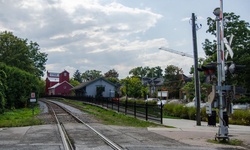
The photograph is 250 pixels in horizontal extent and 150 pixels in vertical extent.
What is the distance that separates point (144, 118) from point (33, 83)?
24323 millimetres

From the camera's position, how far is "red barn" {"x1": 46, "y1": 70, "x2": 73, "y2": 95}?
118688mm

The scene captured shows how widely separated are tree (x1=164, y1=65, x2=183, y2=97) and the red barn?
133ft

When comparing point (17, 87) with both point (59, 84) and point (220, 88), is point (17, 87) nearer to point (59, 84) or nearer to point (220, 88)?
point (220, 88)

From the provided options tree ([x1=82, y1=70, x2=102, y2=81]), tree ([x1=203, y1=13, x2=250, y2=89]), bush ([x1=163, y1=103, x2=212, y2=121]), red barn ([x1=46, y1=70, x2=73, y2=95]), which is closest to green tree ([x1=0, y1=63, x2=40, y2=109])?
bush ([x1=163, y1=103, x2=212, y2=121])

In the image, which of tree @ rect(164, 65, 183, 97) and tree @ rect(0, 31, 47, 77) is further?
tree @ rect(164, 65, 183, 97)

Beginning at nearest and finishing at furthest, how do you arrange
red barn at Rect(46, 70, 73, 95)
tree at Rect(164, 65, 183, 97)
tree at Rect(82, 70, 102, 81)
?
tree at Rect(164, 65, 183, 97) < red barn at Rect(46, 70, 73, 95) < tree at Rect(82, 70, 102, 81)

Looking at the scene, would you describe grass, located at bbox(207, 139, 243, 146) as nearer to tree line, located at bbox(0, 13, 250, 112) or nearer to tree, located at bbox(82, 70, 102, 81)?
tree line, located at bbox(0, 13, 250, 112)

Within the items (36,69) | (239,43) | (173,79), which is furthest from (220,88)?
(173,79)

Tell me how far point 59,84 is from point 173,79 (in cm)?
4644

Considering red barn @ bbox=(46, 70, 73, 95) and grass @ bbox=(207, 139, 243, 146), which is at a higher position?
red barn @ bbox=(46, 70, 73, 95)

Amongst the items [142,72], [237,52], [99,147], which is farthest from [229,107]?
[142,72]

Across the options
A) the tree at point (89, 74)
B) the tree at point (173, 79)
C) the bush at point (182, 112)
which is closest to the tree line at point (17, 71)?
the bush at point (182, 112)

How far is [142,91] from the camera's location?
83375 millimetres

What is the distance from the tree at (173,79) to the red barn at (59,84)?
133 feet
